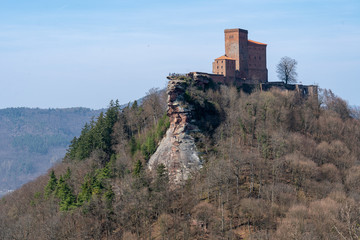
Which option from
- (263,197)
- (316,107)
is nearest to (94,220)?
(263,197)

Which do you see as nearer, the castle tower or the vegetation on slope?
the vegetation on slope

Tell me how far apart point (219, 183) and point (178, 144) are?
1057 cm

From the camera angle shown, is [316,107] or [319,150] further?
[316,107]

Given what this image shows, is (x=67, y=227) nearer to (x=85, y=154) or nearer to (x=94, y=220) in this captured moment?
(x=94, y=220)

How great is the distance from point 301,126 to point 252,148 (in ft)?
43.5

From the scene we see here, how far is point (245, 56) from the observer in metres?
88.1

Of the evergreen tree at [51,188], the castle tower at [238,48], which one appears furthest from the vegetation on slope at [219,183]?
the castle tower at [238,48]

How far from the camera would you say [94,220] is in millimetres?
56781

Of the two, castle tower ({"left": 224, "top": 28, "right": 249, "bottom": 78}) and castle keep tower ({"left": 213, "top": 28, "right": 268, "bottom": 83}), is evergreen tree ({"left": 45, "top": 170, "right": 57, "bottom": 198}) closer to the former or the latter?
castle keep tower ({"left": 213, "top": 28, "right": 268, "bottom": 83})

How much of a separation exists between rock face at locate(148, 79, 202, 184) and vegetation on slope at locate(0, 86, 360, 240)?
5.34 ft

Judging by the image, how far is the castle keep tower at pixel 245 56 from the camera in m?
86.4

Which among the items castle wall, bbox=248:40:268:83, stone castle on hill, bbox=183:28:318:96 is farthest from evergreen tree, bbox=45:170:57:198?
castle wall, bbox=248:40:268:83

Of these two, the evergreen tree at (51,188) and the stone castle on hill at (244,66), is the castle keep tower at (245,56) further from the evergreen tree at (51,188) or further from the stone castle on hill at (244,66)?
the evergreen tree at (51,188)

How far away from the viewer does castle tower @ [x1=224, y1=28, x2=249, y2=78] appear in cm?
8688
